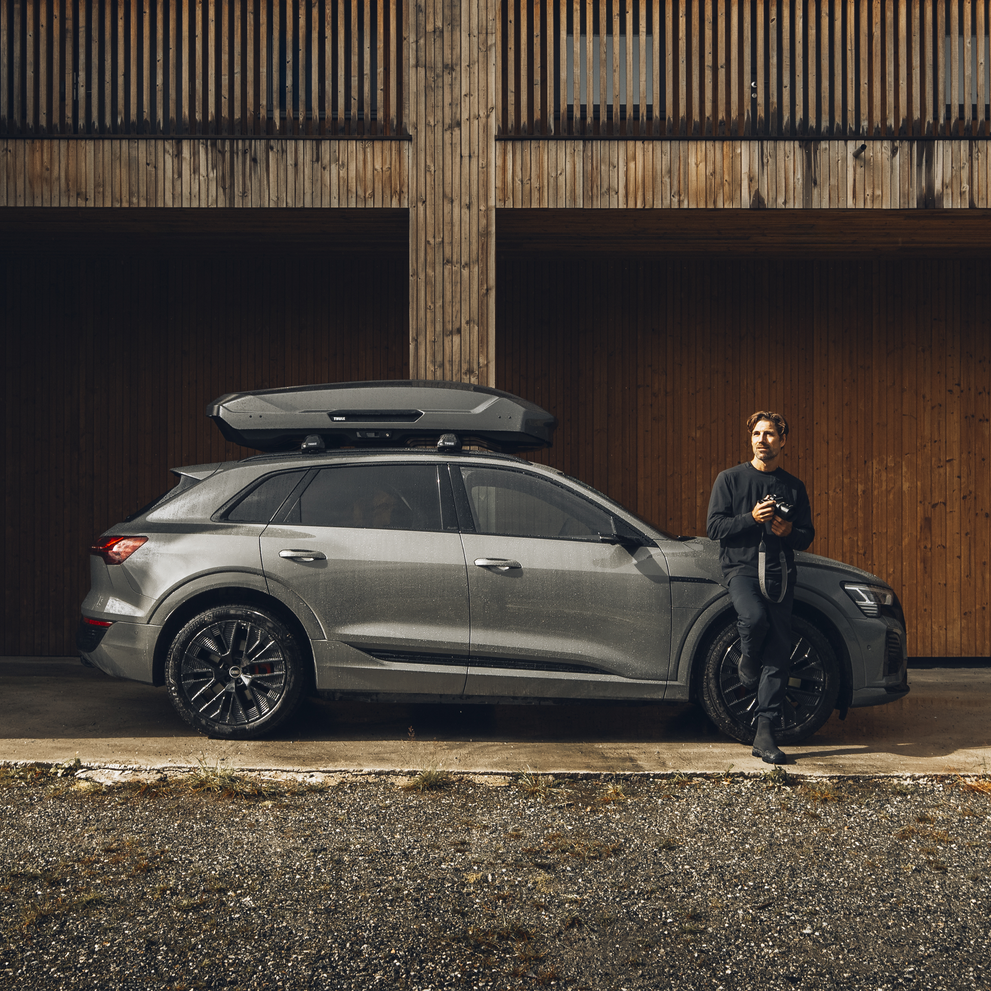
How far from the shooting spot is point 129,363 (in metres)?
9.21

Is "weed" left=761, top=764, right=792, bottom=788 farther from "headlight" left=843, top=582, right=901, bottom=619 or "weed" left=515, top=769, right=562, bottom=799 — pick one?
"headlight" left=843, top=582, right=901, bottom=619

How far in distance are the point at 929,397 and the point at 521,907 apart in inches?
278

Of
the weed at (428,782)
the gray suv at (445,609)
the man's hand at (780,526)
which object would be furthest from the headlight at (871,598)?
the weed at (428,782)

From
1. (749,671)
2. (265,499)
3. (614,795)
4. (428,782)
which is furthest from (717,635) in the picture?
(265,499)

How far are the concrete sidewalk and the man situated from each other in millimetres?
421

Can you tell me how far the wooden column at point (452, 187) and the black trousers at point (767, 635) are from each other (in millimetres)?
2718

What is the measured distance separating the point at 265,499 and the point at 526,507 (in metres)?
1.55

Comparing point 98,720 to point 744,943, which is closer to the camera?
point 744,943

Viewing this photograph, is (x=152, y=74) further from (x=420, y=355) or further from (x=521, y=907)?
(x=521, y=907)

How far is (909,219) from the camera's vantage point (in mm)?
7879

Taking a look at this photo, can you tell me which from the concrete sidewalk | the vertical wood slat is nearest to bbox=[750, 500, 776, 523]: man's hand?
the concrete sidewalk

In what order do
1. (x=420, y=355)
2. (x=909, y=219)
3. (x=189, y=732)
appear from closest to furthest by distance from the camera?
(x=189, y=732) → (x=420, y=355) → (x=909, y=219)

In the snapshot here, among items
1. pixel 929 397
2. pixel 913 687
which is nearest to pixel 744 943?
pixel 913 687

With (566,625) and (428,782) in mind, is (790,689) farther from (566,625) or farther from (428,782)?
(428,782)
